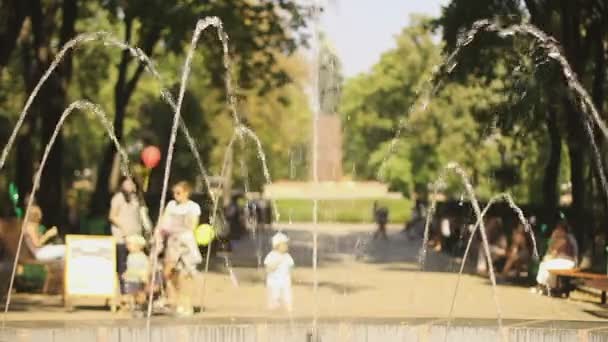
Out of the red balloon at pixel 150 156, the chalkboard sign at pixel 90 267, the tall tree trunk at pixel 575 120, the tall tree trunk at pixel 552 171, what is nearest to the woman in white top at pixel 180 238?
the chalkboard sign at pixel 90 267

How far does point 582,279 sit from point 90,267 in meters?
7.85

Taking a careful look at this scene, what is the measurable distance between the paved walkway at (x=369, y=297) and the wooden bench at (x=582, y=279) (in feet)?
0.86

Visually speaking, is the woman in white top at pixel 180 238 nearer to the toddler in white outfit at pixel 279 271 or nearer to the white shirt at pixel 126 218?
the toddler in white outfit at pixel 279 271

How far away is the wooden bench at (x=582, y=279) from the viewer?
733 inches

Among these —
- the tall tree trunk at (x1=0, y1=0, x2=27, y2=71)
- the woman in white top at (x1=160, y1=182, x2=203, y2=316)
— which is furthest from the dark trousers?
the tall tree trunk at (x1=0, y1=0, x2=27, y2=71)

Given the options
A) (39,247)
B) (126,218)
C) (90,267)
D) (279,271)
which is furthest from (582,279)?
(39,247)

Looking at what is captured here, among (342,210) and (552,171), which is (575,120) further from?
(342,210)

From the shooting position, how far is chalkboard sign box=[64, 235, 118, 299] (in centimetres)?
1643

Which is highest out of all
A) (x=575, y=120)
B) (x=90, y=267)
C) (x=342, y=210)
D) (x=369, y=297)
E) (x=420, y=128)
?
(x=420, y=128)

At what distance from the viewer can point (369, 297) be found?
19.5 m

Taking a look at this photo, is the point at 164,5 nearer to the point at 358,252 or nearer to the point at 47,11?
the point at 47,11

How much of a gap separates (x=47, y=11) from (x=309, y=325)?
20.1 m

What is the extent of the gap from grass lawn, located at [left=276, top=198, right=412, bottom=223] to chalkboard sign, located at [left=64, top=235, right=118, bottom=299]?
59816 mm

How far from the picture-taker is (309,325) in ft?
41.1
